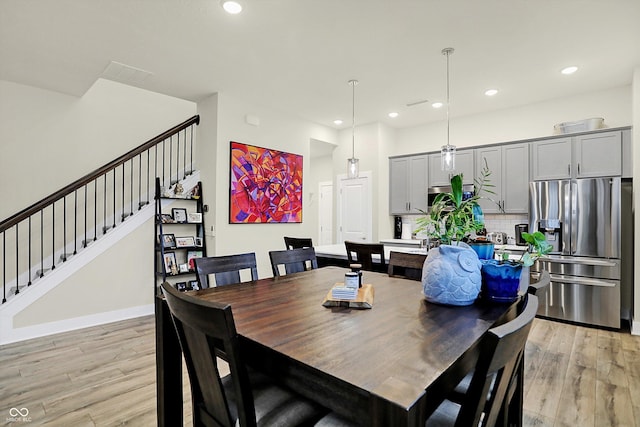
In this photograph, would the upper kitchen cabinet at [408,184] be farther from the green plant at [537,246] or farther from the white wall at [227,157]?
the green plant at [537,246]

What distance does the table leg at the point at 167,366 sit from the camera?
1410mm

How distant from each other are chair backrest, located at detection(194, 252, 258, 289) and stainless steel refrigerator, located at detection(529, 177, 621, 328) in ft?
12.2

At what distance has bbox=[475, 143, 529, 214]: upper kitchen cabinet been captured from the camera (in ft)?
14.7

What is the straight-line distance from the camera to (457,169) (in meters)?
5.14

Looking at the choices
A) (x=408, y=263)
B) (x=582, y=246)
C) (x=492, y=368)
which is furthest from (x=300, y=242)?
(x=582, y=246)

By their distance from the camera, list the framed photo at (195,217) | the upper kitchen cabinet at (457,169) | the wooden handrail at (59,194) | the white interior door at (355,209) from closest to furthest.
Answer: the wooden handrail at (59,194), the framed photo at (195,217), the upper kitchen cabinet at (457,169), the white interior door at (355,209)

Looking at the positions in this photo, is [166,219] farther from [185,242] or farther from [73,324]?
[73,324]

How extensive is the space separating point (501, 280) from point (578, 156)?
12.3 feet

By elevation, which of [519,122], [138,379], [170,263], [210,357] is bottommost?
[138,379]

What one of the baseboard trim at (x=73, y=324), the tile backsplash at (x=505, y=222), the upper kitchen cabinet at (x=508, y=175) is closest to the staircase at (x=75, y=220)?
the baseboard trim at (x=73, y=324)

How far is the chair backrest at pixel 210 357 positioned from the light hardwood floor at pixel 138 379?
1.13 m

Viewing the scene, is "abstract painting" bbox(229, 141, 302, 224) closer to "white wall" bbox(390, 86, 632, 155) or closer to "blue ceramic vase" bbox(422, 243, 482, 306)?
"white wall" bbox(390, 86, 632, 155)

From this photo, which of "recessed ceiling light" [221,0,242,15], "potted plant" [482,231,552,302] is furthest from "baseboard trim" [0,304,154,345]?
"potted plant" [482,231,552,302]

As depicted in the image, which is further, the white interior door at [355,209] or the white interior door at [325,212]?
the white interior door at [325,212]
